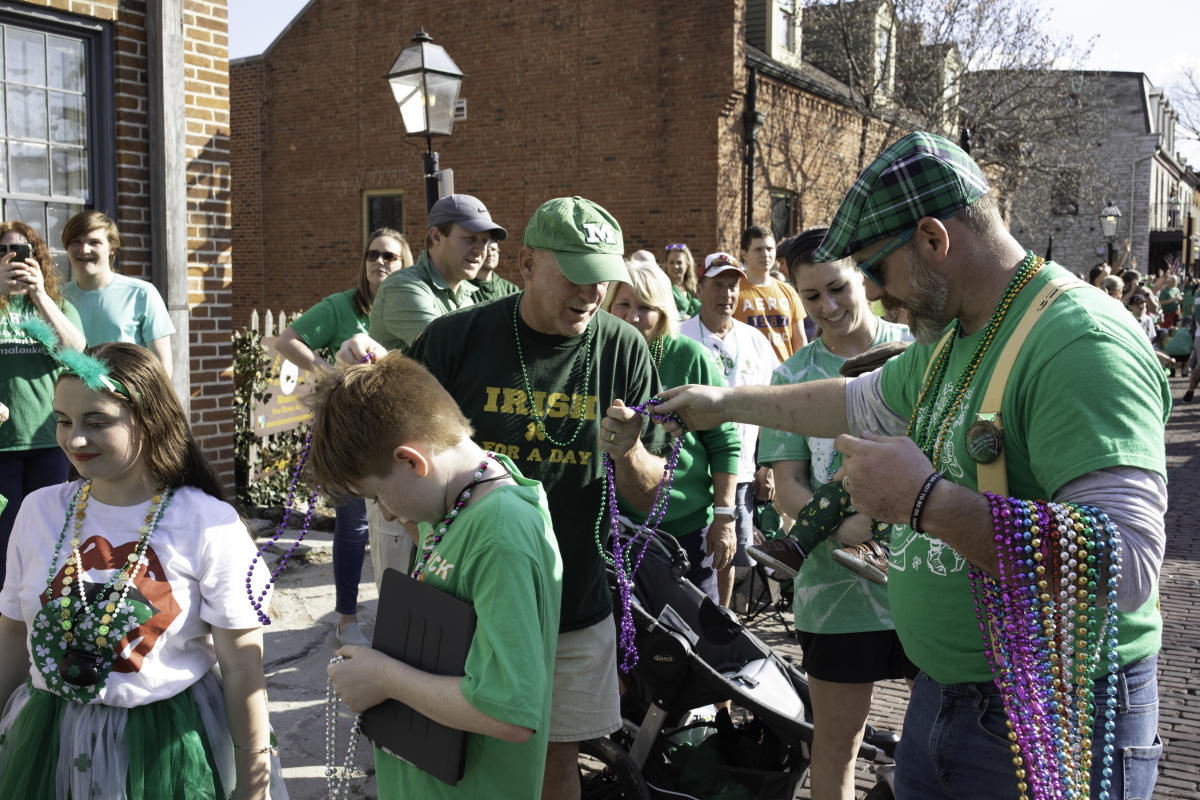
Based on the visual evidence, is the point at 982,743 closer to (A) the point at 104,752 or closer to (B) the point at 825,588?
(B) the point at 825,588

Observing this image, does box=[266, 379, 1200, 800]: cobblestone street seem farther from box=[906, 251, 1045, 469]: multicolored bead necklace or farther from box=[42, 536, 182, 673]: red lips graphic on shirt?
box=[906, 251, 1045, 469]: multicolored bead necklace

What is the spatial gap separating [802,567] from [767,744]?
0.79m

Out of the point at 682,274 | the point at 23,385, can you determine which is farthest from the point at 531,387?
the point at 682,274

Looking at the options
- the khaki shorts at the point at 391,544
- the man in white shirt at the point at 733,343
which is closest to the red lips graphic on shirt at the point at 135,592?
the khaki shorts at the point at 391,544

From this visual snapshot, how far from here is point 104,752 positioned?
2.32 metres

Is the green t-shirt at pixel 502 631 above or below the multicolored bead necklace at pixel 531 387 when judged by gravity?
below

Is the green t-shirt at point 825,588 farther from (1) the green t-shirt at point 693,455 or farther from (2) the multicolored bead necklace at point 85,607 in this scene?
(2) the multicolored bead necklace at point 85,607

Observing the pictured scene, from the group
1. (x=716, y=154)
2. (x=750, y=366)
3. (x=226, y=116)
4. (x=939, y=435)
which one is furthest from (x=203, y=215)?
(x=716, y=154)

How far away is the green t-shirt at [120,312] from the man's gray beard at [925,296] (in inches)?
169

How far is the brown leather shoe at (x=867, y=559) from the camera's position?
9.43 ft

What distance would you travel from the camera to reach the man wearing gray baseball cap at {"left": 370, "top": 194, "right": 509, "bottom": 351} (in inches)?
173

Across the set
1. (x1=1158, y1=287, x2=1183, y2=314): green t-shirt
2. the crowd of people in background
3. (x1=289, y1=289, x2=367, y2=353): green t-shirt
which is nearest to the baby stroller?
the crowd of people in background

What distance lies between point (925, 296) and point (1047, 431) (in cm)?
39

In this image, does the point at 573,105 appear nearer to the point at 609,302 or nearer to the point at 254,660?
the point at 609,302
